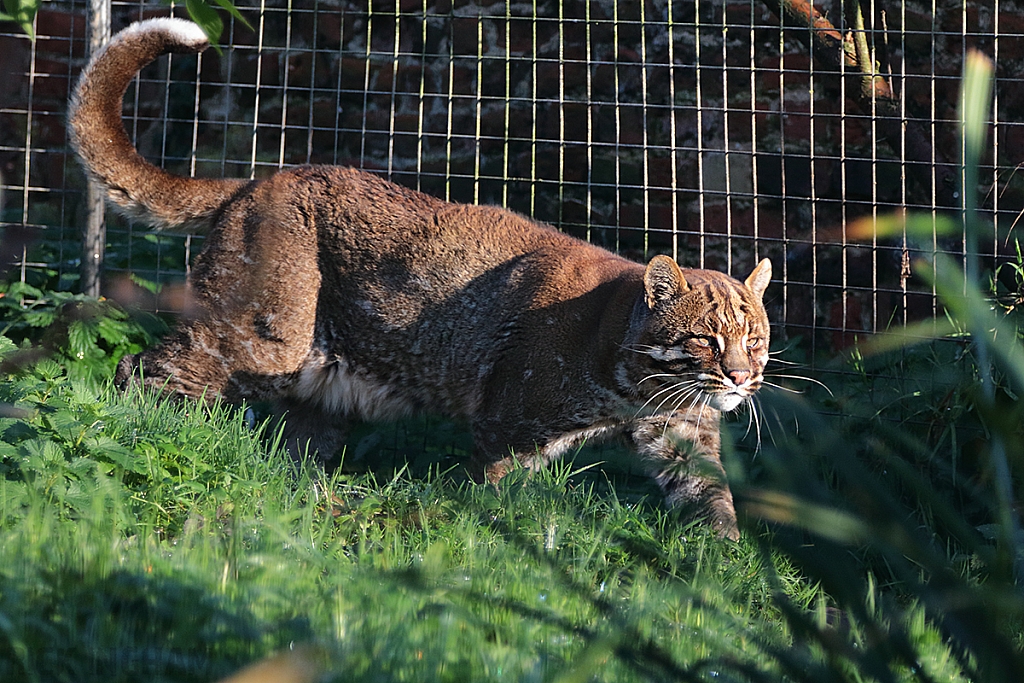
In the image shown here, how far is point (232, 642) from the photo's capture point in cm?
204

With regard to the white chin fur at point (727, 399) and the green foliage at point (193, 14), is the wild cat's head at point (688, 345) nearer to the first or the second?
the white chin fur at point (727, 399)

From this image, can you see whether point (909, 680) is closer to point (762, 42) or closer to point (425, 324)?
point (425, 324)

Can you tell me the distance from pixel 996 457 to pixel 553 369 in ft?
9.09

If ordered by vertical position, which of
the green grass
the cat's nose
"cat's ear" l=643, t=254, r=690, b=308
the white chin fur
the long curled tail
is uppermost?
the long curled tail

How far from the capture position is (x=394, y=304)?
4910 millimetres

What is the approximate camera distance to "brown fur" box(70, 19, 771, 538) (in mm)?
4539

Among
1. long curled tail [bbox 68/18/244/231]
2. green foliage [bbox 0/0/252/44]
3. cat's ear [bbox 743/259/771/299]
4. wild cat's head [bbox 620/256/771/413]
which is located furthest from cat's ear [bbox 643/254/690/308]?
green foliage [bbox 0/0/252/44]

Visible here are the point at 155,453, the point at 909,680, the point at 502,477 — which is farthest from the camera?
the point at 502,477

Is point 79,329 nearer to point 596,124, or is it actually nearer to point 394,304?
point 394,304

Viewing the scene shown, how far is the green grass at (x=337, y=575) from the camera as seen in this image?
2004 mm

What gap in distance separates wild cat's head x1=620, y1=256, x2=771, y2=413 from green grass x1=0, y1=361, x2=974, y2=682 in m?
0.55

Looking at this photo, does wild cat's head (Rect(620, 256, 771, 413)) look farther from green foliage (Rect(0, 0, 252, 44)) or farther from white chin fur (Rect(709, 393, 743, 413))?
green foliage (Rect(0, 0, 252, 44))

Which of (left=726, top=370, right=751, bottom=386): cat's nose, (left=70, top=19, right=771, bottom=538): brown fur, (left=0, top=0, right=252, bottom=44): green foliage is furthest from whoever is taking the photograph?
(left=70, top=19, right=771, bottom=538): brown fur

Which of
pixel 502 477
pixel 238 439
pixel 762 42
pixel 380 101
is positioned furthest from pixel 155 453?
pixel 762 42
